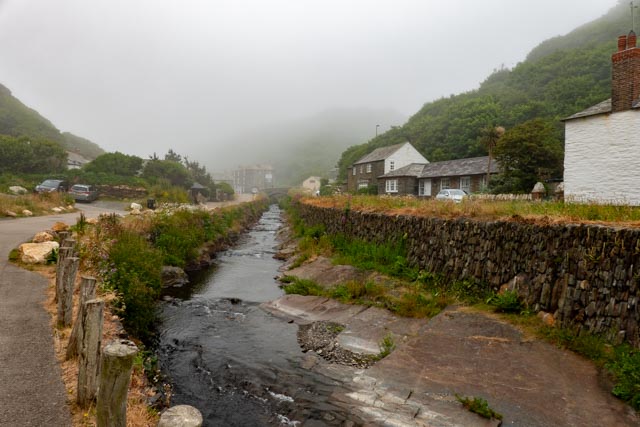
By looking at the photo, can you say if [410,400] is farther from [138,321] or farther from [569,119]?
[569,119]

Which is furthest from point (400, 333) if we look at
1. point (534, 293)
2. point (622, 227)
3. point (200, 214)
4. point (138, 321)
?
point (200, 214)

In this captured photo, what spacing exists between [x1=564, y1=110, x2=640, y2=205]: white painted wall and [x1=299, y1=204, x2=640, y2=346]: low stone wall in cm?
798

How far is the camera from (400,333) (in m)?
9.59

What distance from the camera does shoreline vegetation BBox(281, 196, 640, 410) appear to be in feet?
21.7

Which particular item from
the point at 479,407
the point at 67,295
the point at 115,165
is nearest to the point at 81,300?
the point at 67,295

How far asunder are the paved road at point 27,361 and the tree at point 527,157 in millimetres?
33343

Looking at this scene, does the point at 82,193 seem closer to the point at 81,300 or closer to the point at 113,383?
the point at 81,300

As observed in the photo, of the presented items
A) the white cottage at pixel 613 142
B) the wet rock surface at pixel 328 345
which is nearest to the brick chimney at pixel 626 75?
the white cottage at pixel 613 142

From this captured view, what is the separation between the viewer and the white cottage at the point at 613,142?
17141mm

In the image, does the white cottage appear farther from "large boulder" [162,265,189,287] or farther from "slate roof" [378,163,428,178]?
"slate roof" [378,163,428,178]

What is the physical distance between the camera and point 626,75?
679 inches

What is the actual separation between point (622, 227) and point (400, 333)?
5.31 m

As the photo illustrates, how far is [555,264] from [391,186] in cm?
4385

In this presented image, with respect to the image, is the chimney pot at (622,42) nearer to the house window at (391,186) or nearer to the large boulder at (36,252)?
the large boulder at (36,252)
